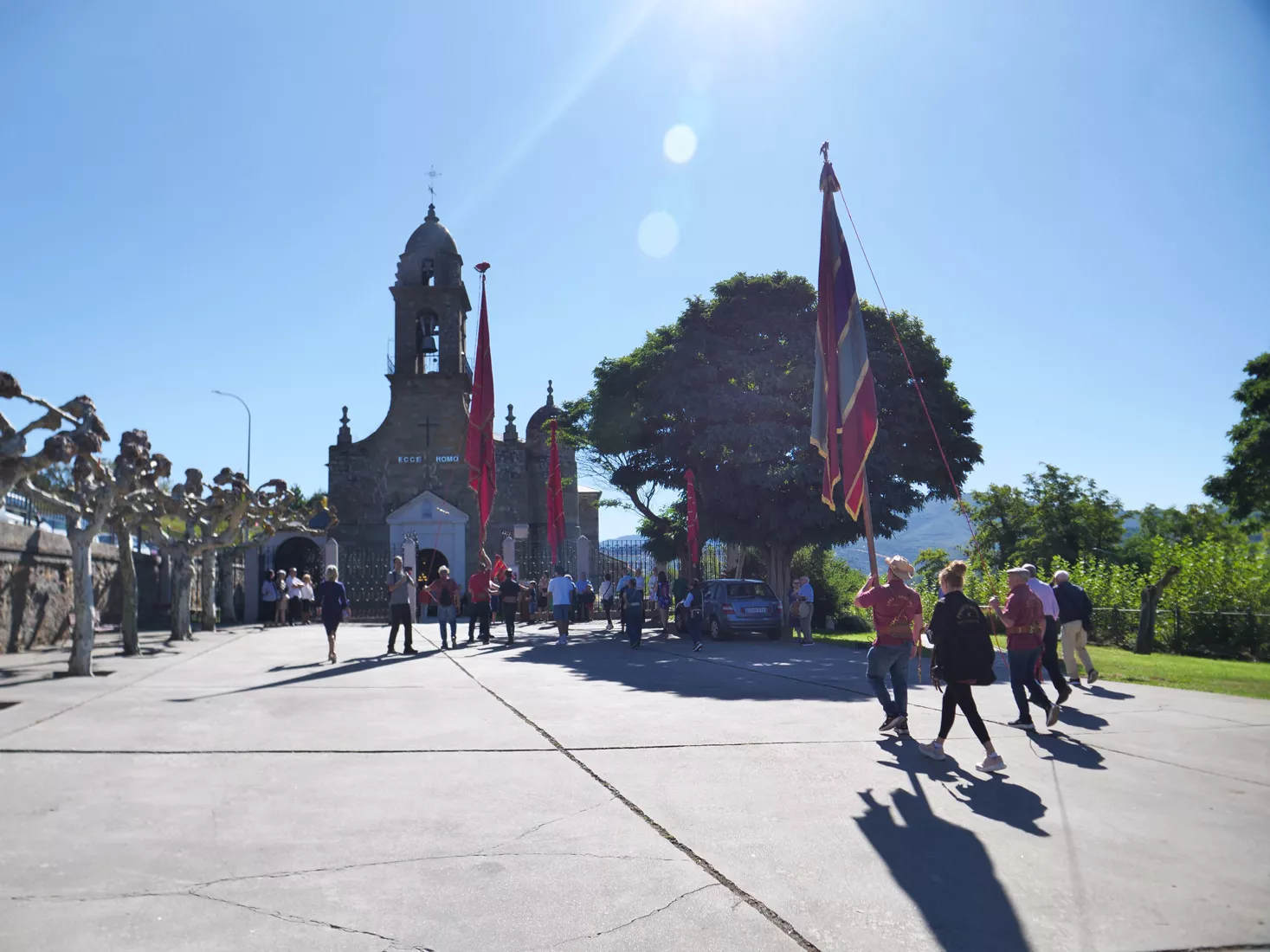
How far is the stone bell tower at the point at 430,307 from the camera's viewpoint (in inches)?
1612

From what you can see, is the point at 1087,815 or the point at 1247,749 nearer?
the point at 1087,815

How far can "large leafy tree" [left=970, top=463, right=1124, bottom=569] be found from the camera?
46250 millimetres

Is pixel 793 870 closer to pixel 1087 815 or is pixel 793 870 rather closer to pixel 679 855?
pixel 679 855

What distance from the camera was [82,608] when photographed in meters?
12.7

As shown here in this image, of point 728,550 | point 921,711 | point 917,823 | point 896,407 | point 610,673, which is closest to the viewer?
point 917,823

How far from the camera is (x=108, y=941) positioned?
3.37 m

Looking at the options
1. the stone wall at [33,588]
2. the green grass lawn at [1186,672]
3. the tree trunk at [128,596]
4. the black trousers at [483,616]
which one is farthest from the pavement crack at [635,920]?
the black trousers at [483,616]

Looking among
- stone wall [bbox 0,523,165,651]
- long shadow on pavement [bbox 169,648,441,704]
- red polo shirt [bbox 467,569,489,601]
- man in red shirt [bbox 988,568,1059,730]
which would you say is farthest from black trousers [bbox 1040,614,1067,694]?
stone wall [bbox 0,523,165,651]

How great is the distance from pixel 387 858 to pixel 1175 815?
452 cm

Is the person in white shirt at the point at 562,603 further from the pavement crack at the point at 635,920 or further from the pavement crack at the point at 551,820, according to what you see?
the pavement crack at the point at 635,920

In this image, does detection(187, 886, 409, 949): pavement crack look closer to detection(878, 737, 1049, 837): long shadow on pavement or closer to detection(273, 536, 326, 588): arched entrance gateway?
detection(878, 737, 1049, 837): long shadow on pavement

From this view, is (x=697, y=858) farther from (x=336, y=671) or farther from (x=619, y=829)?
(x=336, y=671)

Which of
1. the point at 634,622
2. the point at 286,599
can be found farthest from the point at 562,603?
the point at 286,599

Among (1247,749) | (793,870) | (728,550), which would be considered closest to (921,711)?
(1247,749)
